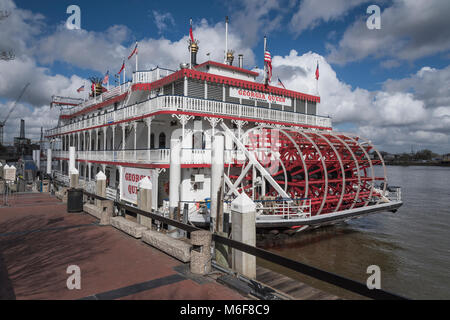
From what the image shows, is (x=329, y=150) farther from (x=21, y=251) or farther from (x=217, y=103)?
(x=21, y=251)

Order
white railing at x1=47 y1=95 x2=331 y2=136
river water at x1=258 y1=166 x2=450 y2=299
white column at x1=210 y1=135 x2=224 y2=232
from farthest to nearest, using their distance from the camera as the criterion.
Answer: white railing at x1=47 y1=95 x2=331 y2=136
white column at x1=210 y1=135 x2=224 y2=232
river water at x1=258 y1=166 x2=450 y2=299

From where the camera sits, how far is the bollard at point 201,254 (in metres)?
5.28

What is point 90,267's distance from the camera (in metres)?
5.64

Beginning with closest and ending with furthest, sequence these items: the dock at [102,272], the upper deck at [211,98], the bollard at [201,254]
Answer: the dock at [102,272] < the bollard at [201,254] < the upper deck at [211,98]

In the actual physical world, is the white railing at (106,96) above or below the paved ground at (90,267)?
above

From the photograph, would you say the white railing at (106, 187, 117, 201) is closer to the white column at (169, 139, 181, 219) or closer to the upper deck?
the upper deck

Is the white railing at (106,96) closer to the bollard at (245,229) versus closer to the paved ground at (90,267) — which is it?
the paved ground at (90,267)

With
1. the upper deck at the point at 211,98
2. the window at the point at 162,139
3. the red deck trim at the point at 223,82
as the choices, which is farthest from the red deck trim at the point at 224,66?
the window at the point at 162,139

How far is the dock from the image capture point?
4.60 metres

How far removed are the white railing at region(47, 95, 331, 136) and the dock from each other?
660cm

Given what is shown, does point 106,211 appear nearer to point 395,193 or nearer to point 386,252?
point 386,252

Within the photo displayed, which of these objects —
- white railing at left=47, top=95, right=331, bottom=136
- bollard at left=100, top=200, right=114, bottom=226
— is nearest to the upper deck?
white railing at left=47, top=95, right=331, bottom=136

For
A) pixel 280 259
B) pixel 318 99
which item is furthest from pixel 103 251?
pixel 318 99

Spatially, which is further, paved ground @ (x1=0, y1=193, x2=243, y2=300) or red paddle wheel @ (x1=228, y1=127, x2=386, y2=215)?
red paddle wheel @ (x1=228, y1=127, x2=386, y2=215)
